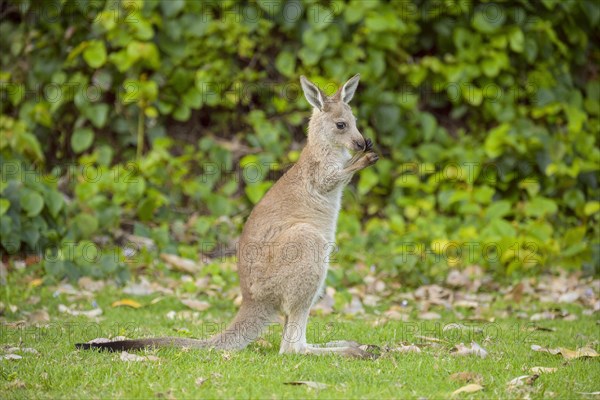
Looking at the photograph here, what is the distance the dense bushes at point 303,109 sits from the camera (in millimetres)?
10000

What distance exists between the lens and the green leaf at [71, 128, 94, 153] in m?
10.4

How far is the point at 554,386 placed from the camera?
4848 millimetres

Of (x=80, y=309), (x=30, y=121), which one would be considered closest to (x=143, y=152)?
(x=30, y=121)

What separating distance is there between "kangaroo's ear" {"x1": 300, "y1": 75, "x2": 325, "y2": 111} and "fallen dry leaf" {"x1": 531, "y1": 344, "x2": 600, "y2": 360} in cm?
270

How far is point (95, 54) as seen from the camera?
33.2 feet

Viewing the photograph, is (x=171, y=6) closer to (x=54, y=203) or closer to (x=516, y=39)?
(x=54, y=203)

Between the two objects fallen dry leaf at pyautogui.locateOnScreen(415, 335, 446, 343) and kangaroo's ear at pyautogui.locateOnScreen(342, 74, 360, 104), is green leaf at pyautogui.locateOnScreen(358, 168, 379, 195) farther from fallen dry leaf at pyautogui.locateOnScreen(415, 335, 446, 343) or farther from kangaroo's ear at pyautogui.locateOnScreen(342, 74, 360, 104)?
fallen dry leaf at pyautogui.locateOnScreen(415, 335, 446, 343)

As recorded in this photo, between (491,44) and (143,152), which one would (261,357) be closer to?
(143,152)

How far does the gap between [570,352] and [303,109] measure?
6.18 meters

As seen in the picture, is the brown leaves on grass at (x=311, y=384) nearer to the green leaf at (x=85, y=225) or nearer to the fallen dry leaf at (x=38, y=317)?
the fallen dry leaf at (x=38, y=317)

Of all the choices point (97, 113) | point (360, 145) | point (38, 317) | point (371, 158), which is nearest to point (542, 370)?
point (371, 158)

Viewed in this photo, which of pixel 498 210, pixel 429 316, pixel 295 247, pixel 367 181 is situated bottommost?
pixel 429 316

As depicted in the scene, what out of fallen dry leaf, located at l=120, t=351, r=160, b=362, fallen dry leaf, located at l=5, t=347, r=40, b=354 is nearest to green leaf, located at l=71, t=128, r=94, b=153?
fallen dry leaf, located at l=5, t=347, r=40, b=354

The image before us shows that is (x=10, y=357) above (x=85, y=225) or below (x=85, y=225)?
below
